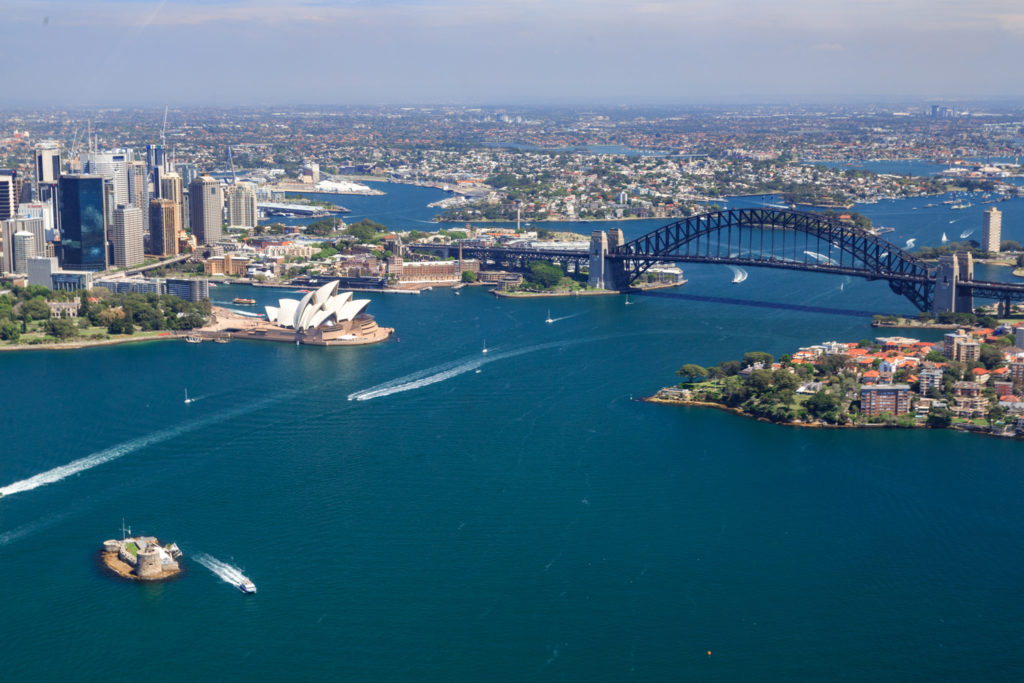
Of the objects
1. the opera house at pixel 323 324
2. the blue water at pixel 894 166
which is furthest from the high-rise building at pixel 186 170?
the blue water at pixel 894 166

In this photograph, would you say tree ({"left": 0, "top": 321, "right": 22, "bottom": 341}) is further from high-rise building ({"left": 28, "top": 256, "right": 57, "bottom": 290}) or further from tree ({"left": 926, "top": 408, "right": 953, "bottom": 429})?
tree ({"left": 926, "top": 408, "right": 953, "bottom": 429})

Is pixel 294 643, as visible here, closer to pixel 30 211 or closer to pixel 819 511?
pixel 819 511

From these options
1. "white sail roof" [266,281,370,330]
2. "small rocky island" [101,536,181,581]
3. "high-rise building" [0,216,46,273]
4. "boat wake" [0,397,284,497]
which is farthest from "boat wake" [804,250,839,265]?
"small rocky island" [101,536,181,581]

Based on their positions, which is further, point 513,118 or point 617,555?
point 513,118

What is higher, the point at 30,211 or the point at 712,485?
the point at 30,211

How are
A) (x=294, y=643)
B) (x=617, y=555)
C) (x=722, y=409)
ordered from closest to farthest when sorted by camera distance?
(x=294, y=643) < (x=617, y=555) < (x=722, y=409)

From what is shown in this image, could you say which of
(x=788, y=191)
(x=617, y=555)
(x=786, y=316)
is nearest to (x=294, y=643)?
(x=617, y=555)
